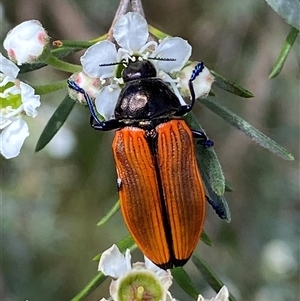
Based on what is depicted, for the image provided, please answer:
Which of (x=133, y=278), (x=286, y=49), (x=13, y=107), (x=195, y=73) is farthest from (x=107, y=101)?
(x=286, y=49)

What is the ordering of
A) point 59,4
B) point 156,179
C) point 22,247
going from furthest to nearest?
point 59,4 → point 22,247 → point 156,179

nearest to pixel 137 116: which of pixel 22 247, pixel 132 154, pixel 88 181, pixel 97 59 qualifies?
pixel 132 154

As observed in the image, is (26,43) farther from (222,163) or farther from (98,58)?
(222,163)

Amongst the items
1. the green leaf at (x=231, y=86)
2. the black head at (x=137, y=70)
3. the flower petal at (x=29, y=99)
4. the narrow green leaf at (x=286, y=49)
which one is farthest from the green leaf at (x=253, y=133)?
the flower petal at (x=29, y=99)

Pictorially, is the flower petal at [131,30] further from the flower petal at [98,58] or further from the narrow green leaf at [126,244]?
the narrow green leaf at [126,244]

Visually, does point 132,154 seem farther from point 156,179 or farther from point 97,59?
point 97,59
